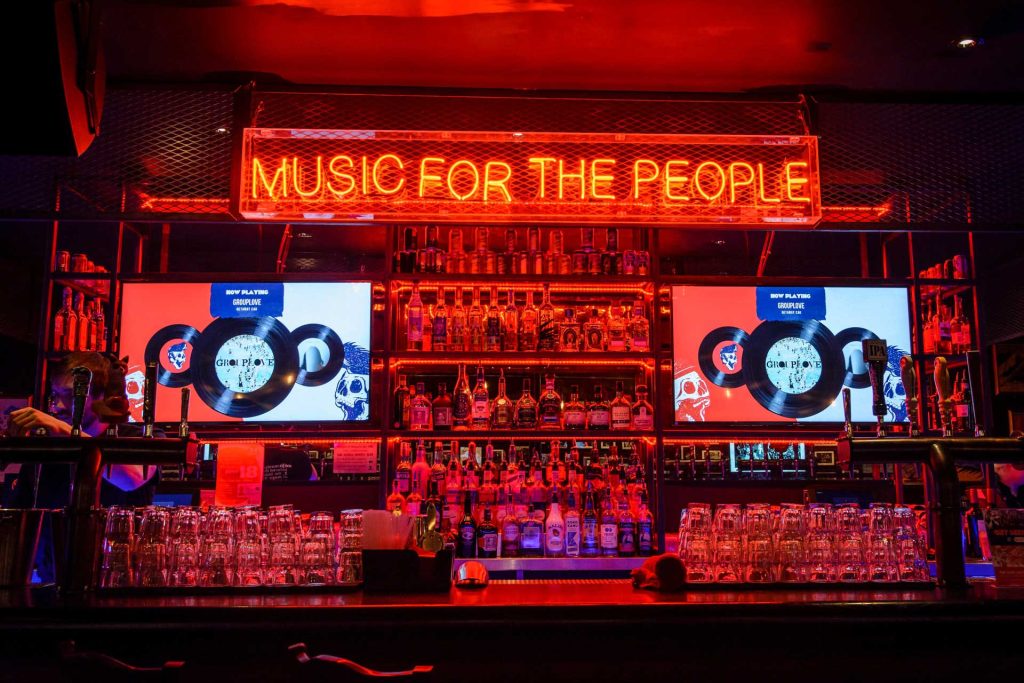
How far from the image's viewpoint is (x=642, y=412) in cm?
426

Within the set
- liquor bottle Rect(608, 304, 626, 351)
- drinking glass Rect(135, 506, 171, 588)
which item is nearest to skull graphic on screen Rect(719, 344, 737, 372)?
liquor bottle Rect(608, 304, 626, 351)

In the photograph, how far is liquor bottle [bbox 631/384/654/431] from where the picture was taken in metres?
4.20

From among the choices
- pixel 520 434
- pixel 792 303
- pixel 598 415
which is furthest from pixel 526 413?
pixel 792 303

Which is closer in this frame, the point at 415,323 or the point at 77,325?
the point at 415,323

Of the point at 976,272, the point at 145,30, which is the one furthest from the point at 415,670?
the point at 976,272

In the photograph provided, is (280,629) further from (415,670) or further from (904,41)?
(904,41)

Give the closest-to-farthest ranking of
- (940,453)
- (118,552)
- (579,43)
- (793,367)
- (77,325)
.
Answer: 1. (118,552)
2. (940,453)
3. (579,43)
4. (793,367)
5. (77,325)

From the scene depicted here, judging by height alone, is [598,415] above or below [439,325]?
below

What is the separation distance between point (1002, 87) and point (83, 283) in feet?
Result: 15.9

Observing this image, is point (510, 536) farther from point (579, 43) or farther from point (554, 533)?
point (579, 43)

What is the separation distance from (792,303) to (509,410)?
5.30 feet

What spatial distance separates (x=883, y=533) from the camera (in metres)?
2.37

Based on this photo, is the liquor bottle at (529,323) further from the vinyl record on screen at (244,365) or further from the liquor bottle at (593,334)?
the vinyl record on screen at (244,365)

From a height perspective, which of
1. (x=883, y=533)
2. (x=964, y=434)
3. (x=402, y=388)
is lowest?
(x=883, y=533)
